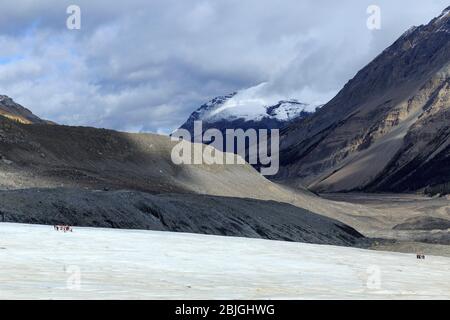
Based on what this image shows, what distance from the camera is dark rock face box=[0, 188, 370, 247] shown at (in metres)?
31.9

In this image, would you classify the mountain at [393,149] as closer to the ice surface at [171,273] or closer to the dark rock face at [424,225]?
the dark rock face at [424,225]

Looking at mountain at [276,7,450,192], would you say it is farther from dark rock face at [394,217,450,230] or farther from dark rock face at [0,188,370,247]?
dark rock face at [0,188,370,247]

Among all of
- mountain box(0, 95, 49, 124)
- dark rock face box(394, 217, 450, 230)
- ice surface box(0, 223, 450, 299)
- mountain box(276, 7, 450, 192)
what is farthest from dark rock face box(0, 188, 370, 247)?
mountain box(0, 95, 49, 124)

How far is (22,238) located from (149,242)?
4190mm

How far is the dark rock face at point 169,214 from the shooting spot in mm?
31859

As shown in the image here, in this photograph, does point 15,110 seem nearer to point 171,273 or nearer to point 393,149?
point 393,149

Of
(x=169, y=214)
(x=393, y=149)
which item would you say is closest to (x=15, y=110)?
(x=393, y=149)

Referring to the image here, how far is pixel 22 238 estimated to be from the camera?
748 inches

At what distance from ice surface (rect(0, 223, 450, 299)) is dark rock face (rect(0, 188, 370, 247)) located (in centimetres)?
985

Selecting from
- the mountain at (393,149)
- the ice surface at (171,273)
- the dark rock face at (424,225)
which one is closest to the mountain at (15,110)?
the mountain at (393,149)

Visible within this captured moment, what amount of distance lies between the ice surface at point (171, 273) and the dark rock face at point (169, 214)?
985 centimetres
